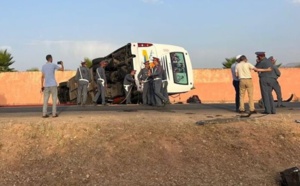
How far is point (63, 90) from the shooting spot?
21.8 m

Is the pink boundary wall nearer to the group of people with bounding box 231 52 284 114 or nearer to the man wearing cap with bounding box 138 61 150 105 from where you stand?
the man wearing cap with bounding box 138 61 150 105

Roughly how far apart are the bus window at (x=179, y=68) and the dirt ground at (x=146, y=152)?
27.4 feet

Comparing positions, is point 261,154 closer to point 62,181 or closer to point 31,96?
point 62,181

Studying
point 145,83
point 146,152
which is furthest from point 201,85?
point 146,152

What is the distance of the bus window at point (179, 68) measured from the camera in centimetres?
1778


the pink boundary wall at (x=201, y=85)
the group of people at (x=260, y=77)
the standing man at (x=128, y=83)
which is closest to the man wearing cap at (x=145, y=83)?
the standing man at (x=128, y=83)

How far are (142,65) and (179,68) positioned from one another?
5.76 ft

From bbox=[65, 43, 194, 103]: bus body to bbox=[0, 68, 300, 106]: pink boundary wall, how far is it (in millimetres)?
11105

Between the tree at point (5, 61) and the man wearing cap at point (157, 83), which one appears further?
the tree at point (5, 61)

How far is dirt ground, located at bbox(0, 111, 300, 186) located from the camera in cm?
739

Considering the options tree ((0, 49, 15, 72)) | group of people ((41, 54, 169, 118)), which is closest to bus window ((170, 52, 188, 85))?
group of people ((41, 54, 169, 118))

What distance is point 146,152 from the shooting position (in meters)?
8.05

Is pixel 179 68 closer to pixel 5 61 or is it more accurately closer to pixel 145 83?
pixel 145 83

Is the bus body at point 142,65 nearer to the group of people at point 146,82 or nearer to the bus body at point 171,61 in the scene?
the bus body at point 171,61
